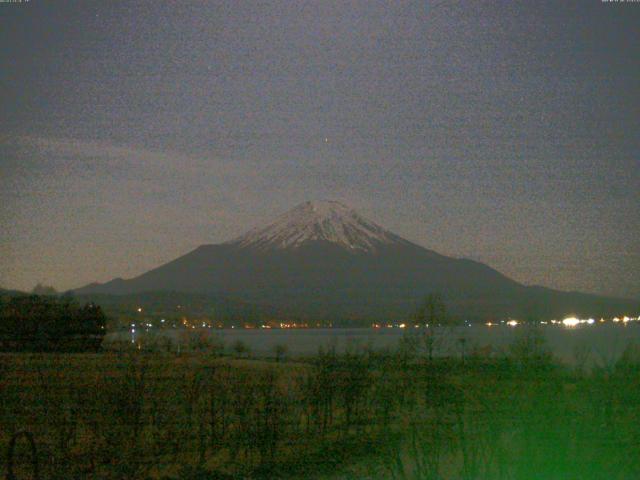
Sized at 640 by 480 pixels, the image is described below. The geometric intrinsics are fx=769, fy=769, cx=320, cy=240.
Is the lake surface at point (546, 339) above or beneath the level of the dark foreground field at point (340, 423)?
above

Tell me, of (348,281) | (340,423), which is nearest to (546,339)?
(340,423)

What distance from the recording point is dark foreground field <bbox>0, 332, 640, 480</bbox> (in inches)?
237

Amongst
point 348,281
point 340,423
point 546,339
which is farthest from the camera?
point 348,281

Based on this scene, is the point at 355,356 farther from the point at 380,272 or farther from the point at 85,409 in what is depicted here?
the point at 380,272

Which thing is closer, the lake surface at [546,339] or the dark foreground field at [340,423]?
the dark foreground field at [340,423]

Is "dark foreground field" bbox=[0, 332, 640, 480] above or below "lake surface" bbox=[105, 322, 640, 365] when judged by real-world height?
below

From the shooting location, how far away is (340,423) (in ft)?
44.0

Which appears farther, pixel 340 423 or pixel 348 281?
pixel 348 281

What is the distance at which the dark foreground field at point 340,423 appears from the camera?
19.8 feet

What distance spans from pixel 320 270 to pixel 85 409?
66720mm

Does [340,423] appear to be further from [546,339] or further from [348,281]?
[348,281]

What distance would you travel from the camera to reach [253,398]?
10516mm

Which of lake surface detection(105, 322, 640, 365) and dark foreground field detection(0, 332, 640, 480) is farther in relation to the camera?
lake surface detection(105, 322, 640, 365)

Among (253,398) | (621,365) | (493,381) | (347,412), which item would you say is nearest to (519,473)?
(493,381)
